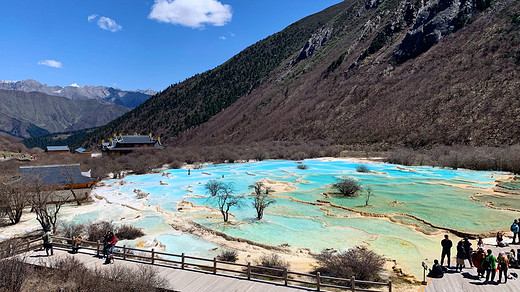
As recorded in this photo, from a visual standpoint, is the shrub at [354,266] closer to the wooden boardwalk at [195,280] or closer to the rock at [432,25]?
the wooden boardwalk at [195,280]

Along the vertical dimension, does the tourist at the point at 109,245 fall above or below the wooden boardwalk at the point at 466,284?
above

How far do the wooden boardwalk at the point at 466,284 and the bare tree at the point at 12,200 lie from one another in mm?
23308

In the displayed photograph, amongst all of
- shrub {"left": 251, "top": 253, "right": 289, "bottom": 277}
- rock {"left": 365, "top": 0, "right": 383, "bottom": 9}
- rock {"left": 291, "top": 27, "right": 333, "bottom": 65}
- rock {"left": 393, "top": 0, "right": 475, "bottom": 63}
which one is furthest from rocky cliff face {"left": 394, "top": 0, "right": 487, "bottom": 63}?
shrub {"left": 251, "top": 253, "right": 289, "bottom": 277}

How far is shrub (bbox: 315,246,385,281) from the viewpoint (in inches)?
450

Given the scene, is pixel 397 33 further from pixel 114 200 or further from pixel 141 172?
pixel 114 200

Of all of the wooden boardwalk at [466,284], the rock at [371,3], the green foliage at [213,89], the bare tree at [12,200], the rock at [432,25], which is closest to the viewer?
the wooden boardwalk at [466,284]

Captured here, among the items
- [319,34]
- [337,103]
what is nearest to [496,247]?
[337,103]

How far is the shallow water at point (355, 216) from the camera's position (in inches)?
645

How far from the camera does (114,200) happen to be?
29.0 meters

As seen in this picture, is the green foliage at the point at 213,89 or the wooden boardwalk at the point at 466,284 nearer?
the wooden boardwalk at the point at 466,284

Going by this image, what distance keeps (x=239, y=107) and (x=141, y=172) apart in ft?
221

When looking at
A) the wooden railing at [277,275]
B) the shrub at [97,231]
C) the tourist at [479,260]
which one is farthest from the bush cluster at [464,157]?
the shrub at [97,231]

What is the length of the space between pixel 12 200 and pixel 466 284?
2663 centimetres

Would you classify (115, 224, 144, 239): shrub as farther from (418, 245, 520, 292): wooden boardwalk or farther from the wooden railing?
(418, 245, 520, 292): wooden boardwalk
